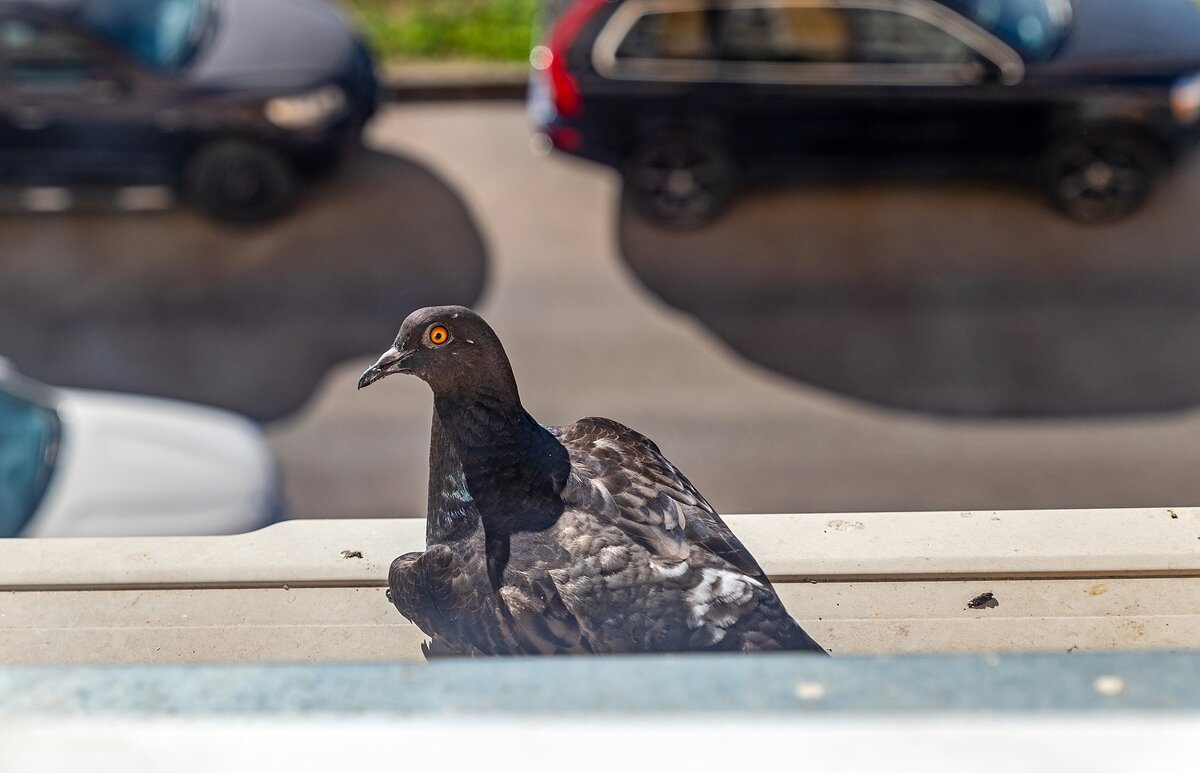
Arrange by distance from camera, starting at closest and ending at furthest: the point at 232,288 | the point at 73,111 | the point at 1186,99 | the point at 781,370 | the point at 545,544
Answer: the point at 545,544 < the point at 781,370 < the point at 1186,99 < the point at 232,288 < the point at 73,111

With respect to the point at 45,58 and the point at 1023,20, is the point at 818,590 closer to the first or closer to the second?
the point at 1023,20

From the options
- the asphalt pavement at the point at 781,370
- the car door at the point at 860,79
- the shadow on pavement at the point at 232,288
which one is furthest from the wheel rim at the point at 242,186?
the car door at the point at 860,79

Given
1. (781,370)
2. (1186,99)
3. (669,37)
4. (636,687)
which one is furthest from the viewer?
(669,37)

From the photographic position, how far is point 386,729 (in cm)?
150

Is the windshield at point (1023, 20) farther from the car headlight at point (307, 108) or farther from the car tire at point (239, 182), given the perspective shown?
the car tire at point (239, 182)

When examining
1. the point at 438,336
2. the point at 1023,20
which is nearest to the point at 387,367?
the point at 438,336

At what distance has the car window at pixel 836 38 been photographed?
7.08 meters

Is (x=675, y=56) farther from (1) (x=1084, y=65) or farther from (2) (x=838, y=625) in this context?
(2) (x=838, y=625)

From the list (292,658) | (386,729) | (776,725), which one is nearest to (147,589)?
(292,658)

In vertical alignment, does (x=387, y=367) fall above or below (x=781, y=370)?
below

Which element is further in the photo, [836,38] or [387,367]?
[836,38]

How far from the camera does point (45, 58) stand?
24.6ft

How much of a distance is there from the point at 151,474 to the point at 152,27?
425 centimetres

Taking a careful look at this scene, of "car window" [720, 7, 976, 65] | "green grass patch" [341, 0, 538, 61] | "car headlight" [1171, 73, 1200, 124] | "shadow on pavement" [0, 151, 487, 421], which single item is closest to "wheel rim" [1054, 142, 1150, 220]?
"car headlight" [1171, 73, 1200, 124]
